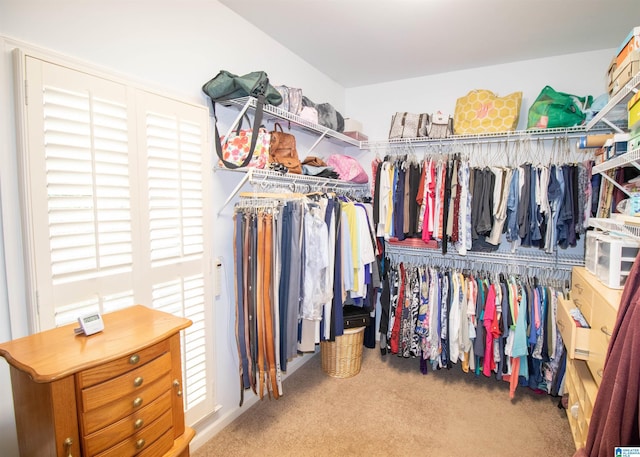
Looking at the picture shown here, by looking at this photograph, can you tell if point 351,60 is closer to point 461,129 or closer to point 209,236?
point 461,129

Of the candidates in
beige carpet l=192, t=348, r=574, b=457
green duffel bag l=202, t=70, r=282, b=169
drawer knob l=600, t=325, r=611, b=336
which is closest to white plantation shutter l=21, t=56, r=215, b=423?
green duffel bag l=202, t=70, r=282, b=169

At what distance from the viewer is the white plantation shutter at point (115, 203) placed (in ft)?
4.11

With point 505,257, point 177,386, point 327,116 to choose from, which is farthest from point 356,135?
point 177,386

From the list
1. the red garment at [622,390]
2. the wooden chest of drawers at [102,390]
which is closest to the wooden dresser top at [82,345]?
the wooden chest of drawers at [102,390]

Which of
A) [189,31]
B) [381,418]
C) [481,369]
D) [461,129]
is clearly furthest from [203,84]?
[481,369]

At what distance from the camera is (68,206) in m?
1.33

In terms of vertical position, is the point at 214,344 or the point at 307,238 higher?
the point at 307,238

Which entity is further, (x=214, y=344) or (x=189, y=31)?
(x=214, y=344)

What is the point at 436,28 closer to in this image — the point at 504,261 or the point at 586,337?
the point at 504,261

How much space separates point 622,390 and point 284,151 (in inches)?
83.7

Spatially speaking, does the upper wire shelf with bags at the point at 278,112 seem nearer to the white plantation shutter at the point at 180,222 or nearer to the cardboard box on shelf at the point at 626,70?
the white plantation shutter at the point at 180,222

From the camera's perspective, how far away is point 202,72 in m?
1.94

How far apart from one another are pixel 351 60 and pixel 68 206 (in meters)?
2.52

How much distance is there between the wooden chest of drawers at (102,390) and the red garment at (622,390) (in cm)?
150
